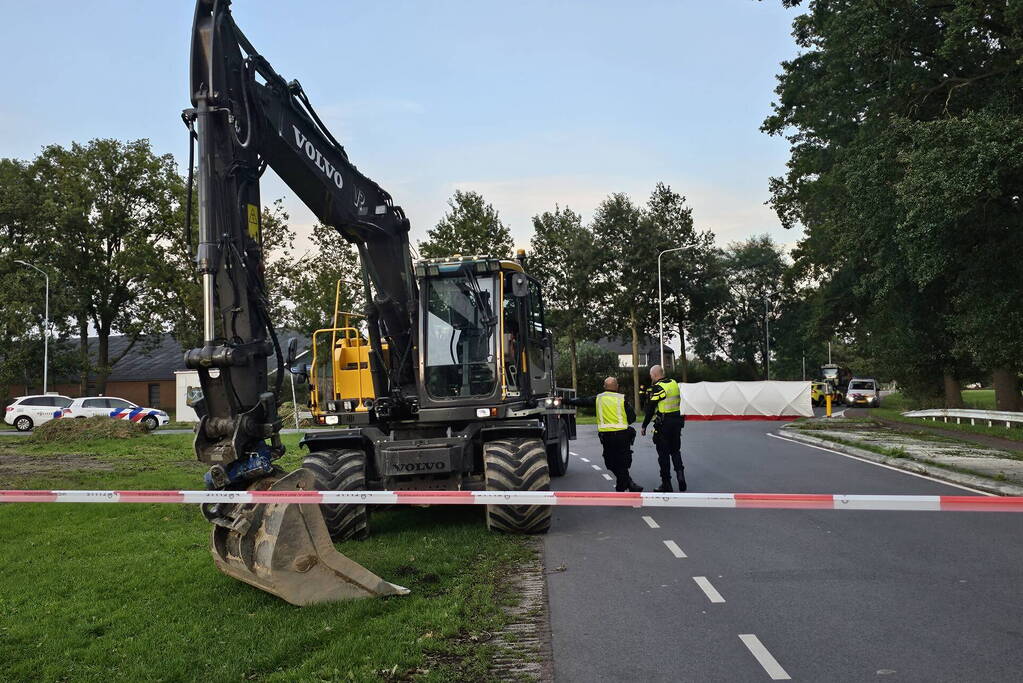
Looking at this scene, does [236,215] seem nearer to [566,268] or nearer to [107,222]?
[566,268]

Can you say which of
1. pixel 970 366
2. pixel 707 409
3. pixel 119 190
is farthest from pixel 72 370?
pixel 970 366

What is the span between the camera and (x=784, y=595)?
7.19 m

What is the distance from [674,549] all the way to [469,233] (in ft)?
106

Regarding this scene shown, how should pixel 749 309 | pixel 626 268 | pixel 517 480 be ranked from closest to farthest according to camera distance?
pixel 517 480 → pixel 626 268 → pixel 749 309

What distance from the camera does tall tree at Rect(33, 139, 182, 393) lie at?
53500 millimetres

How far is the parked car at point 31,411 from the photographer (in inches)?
→ 1564

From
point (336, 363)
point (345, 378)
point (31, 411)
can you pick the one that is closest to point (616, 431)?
point (345, 378)

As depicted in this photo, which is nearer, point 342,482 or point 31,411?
point 342,482

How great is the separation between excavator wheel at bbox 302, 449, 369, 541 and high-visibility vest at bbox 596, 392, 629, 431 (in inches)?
145

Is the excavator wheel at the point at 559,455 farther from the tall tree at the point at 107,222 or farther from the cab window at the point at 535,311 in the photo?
the tall tree at the point at 107,222

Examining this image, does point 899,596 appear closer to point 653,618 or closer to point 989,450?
point 653,618

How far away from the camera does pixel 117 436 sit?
29.6 m

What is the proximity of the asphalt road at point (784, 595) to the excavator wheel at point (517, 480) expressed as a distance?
1.01ft

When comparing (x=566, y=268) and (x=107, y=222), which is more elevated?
(x=107, y=222)
